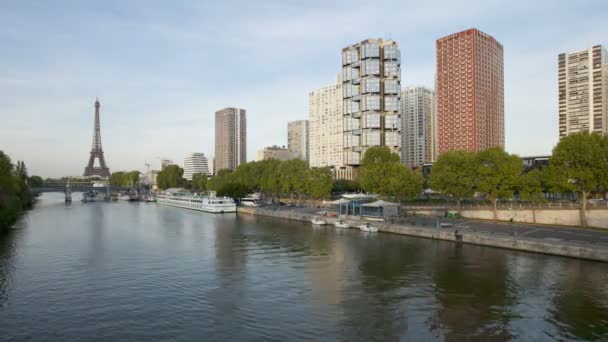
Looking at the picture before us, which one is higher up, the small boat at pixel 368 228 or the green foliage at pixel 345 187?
the green foliage at pixel 345 187

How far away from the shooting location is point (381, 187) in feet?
303

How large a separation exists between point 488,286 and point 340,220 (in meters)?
44.5

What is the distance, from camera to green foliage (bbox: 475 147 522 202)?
71.7 m

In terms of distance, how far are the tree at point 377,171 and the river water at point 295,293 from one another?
35.7 metres

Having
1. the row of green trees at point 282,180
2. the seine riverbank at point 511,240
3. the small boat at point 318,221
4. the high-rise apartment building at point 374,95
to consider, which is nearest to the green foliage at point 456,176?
the seine riverbank at point 511,240

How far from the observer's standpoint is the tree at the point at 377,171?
305 feet

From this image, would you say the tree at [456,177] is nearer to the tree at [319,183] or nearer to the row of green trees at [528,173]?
the row of green trees at [528,173]

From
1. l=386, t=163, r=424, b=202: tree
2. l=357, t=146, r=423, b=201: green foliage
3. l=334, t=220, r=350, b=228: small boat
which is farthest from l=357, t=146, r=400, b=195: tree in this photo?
l=334, t=220, r=350, b=228: small boat

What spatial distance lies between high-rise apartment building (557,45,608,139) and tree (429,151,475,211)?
132m

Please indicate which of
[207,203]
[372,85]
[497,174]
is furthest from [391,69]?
[207,203]

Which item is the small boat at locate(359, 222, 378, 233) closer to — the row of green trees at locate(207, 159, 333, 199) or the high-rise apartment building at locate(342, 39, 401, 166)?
the row of green trees at locate(207, 159, 333, 199)

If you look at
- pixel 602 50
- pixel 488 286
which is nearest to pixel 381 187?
pixel 488 286

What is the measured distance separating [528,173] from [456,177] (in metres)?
12.2

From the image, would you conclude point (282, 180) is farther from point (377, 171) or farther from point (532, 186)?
point (532, 186)
